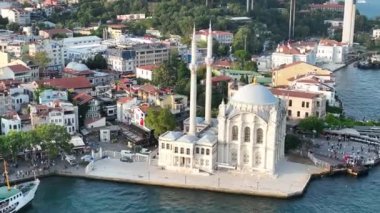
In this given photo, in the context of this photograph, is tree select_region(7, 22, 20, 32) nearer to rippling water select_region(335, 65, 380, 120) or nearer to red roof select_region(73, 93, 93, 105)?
red roof select_region(73, 93, 93, 105)

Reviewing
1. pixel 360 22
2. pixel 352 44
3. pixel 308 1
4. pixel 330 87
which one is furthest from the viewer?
pixel 308 1

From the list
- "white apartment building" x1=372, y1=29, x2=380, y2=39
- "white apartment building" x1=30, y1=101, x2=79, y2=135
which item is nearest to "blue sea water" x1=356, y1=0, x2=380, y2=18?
"white apartment building" x1=372, y1=29, x2=380, y2=39

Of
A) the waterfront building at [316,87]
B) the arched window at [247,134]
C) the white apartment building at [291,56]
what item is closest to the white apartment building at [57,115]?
the arched window at [247,134]

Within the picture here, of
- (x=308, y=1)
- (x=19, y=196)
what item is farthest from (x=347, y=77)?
(x=308, y=1)

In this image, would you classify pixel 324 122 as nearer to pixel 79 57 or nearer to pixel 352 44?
pixel 79 57

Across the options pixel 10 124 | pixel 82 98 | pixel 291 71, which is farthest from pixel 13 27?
pixel 10 124

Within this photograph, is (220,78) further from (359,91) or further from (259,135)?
(259,135)
